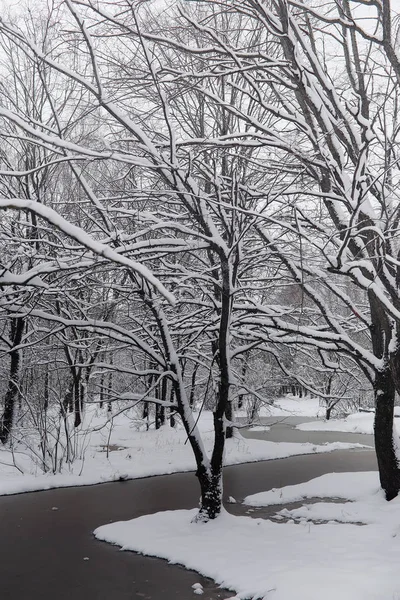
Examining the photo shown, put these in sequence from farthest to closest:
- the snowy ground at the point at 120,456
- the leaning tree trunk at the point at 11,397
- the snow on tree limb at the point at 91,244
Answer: the leaning tree trunk at the point at 11,397 < the snowy ground at the point at 120,456 < the snow on tree limb at the point at 91,244

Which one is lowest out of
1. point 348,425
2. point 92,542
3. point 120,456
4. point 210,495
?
point 348,425

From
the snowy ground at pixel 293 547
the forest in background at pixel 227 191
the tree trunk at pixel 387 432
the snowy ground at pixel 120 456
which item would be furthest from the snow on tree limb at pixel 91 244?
the snowy ground at pixel 120 456

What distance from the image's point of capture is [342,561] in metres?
5.63

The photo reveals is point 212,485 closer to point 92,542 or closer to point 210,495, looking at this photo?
point 210,495

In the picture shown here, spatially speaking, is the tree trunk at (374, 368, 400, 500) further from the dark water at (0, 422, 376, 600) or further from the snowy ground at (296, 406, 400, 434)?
the snowy ground at (296, 406, 400, 434)

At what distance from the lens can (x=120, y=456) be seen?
1511 centimetres

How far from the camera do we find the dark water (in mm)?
5789

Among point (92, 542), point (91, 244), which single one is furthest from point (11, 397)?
point (91, 244)

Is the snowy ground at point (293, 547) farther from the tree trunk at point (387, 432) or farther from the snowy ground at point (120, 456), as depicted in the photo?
the snowy ground at point (120, 456)

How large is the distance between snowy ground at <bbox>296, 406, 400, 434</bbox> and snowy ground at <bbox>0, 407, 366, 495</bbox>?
20.9ft

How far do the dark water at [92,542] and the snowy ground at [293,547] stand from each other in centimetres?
26

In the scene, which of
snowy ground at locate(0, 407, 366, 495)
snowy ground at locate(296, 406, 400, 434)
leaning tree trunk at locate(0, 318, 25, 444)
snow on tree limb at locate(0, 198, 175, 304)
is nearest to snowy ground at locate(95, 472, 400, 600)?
snowy ground at locate(0, 407, 366, 495)

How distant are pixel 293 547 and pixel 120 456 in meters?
9.47

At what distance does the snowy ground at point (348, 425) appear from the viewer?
1031 inches
